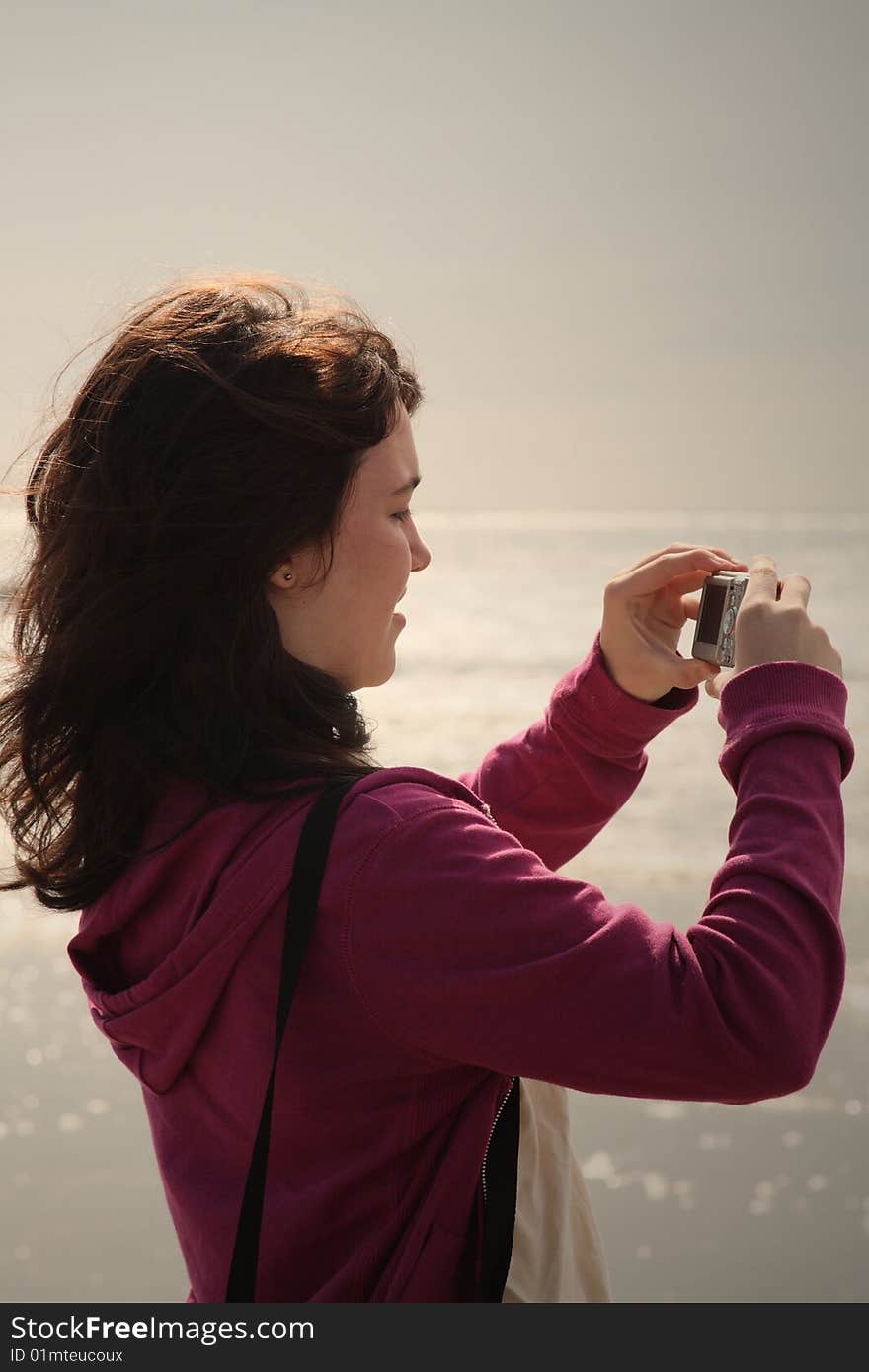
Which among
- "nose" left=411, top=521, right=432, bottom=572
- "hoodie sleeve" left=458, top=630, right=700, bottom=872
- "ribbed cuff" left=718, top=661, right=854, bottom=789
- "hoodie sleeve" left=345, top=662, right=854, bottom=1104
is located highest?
"nose" left=411, top=521, right=432, bottom=572

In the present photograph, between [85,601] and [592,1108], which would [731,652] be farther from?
[592,1108]

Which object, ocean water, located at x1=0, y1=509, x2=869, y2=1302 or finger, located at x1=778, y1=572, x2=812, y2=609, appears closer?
finger, located at x1=778, y1=572, x2=812, y2=609

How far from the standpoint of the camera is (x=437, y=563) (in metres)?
47.5

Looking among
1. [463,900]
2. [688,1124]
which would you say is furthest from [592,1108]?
[463,900]

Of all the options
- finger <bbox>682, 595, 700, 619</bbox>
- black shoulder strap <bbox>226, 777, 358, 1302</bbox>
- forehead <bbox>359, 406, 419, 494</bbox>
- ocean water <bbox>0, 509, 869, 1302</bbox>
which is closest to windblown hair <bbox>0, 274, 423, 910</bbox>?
forehead <bbox>359, 406, 419, 494</bbox>

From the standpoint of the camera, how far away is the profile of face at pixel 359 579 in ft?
4.96

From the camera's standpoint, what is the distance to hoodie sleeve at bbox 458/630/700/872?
6.14 ft

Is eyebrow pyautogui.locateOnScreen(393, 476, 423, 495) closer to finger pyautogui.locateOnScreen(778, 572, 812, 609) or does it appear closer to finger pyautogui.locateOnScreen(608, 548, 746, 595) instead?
finger pyautogui.locateOnScreen(608, 548, 746, 595)

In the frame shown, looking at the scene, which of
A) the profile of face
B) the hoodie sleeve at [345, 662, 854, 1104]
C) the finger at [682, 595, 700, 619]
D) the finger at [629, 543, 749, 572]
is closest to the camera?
the hoodie sleeve at [345, 662, 854, 1104]

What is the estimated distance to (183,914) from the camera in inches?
53.8

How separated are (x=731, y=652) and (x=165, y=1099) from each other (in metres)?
0.86

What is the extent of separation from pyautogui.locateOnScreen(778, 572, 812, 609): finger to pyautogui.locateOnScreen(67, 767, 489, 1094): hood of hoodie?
0.44 meters

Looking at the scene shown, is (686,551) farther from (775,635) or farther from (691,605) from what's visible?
(775,635)

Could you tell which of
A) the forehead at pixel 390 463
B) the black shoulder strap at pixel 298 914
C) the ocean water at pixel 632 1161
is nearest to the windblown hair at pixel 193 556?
the forehead at pixel 390 463
